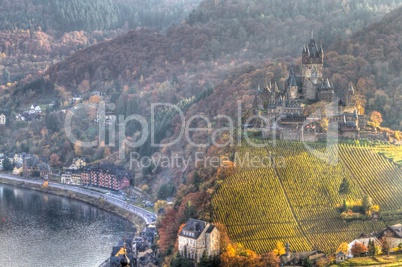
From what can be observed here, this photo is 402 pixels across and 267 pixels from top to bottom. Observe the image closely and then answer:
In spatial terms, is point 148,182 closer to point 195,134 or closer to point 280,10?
point 195,134

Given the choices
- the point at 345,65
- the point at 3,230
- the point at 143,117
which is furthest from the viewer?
the point at 143,117

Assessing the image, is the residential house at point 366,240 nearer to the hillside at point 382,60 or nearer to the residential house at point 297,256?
the residential house at point 297,256

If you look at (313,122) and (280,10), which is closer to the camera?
(313,122)

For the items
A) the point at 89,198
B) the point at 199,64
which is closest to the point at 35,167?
the point at 89,198

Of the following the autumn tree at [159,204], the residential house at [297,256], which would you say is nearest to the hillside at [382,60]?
the autumn tree at [159,204]

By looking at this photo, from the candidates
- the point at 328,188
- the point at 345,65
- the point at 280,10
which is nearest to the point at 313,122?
the point at 328,188

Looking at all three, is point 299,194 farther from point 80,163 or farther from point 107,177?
point 80,163
